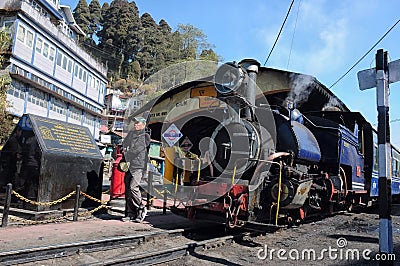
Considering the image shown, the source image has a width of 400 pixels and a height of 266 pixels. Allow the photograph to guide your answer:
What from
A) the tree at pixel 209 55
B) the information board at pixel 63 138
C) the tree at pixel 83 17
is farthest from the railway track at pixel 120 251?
the tree at pixel 83 17

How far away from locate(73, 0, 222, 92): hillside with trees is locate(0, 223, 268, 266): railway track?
57.1 m

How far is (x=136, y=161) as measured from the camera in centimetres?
712

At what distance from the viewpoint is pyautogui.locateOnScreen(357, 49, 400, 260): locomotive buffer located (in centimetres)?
416

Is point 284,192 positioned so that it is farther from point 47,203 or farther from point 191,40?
point 191,40

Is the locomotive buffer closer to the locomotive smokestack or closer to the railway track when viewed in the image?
the locomotive smokestack

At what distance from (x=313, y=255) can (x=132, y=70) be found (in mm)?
65962

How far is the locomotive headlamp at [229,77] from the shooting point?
238 inches

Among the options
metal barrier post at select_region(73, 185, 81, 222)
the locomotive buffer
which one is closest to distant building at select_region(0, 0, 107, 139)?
metal barrier post at select_region(73, 185, 81, 222)

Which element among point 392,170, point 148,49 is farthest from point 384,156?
point 148,49

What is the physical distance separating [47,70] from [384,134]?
2699cm

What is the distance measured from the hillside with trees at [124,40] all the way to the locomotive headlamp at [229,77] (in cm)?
5617

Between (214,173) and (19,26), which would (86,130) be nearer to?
(214,173)

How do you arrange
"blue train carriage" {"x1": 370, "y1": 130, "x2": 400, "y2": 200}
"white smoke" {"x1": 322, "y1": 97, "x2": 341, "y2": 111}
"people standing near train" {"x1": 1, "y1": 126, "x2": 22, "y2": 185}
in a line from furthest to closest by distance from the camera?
1. "white smoke" {"x1": 322, "y1": 97, "x2": 341, "y2": 111}
2. "blue train carriage" {"x1": 370, "y1": 130, "x2": 400, "y2": 200}
3. "people standing near train" {"x1": 1, "y1": 126, "x2": 22, "y2": 185}

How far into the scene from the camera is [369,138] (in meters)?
11.4
